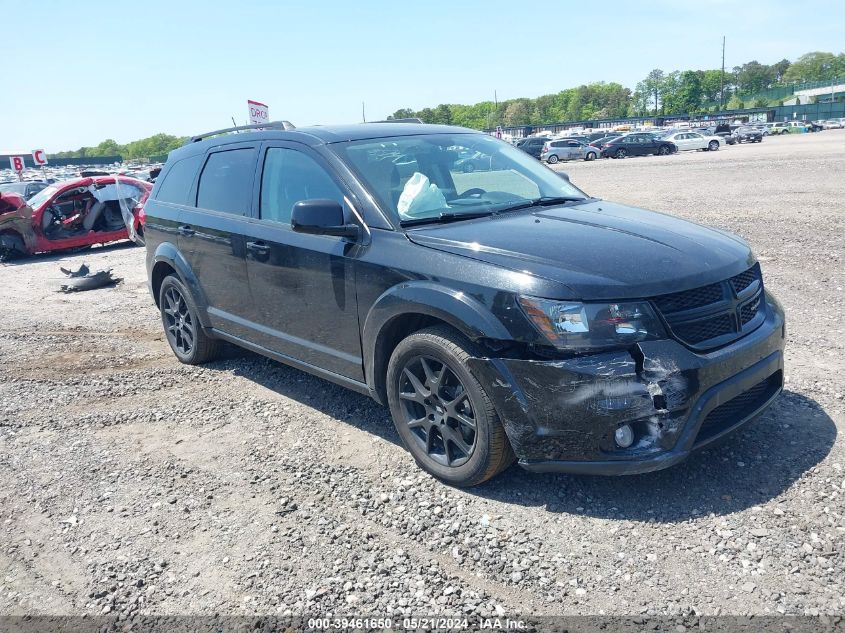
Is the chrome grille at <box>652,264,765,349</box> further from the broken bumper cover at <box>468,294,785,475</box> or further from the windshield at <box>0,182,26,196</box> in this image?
the windshield at <box>0,182,26,196</box>

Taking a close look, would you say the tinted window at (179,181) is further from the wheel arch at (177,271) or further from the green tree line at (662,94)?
the green tree line at (662,94)

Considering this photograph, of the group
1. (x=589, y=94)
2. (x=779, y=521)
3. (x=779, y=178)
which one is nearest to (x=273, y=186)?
(x=779, y=521)

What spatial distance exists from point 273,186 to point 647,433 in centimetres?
301

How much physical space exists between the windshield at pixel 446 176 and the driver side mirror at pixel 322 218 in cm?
25

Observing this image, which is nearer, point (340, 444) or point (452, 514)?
point (452, 514)

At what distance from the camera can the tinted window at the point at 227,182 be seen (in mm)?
5043

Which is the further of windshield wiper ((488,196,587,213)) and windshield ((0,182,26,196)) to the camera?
windshield ((0,182,26,196))

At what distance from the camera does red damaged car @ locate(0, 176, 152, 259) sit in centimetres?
1477

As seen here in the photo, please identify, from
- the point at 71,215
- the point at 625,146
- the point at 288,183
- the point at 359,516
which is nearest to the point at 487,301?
the point at 359,516

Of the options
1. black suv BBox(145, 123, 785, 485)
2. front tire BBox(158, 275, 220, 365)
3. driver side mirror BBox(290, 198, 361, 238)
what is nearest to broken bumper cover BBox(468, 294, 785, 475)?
black suv BBox(145, 123, 785, 485)

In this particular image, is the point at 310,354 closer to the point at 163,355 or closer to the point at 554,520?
the point at 554,520

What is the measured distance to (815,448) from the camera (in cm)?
378

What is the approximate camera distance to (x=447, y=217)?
13.3 feet

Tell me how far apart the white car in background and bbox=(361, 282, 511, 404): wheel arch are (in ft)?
156
